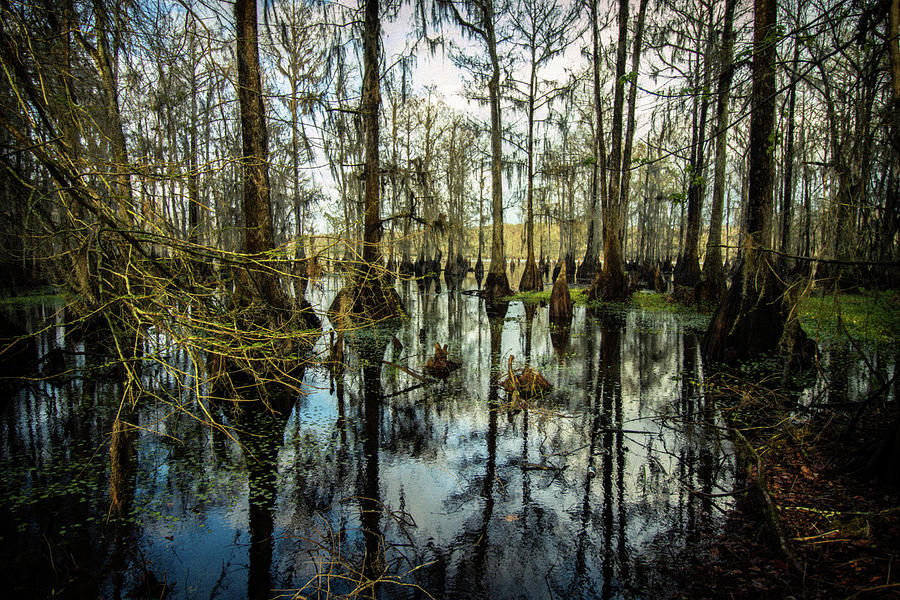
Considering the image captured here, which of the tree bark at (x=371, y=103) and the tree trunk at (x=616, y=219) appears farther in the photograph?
the tree trunk at (x=616, y=219)

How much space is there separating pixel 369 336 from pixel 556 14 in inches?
561

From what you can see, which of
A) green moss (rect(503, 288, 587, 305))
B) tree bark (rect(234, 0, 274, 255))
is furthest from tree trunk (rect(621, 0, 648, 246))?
tree bark (rect(234, 0, 274, 255))

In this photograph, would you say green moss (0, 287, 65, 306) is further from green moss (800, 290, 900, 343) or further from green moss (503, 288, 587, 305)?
green moss (800, 290, 900, 343)

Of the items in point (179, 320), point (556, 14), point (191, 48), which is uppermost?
point (556, 14)

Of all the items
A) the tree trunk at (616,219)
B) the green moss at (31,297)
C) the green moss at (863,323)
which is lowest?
the green moss at (863,323)

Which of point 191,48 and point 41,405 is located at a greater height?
point 191,48

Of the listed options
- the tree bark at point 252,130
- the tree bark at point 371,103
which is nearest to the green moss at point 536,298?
the tree bark at point 371,103

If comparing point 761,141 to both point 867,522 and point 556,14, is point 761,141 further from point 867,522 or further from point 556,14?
point 556,14

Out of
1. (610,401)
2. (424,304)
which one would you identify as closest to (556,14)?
(424,304)

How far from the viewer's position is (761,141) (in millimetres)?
6473

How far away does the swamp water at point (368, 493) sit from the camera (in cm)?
254

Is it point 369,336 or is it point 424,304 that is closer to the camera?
point 369,336

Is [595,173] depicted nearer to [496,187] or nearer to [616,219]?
[496,187]

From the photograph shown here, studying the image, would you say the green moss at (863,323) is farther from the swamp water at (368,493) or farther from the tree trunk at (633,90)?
the tree trunk at (633,90)
